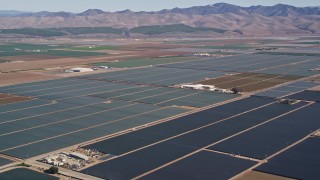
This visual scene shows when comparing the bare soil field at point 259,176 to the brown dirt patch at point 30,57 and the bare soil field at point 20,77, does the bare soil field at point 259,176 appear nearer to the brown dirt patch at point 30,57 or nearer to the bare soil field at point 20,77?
the bare soil field at point 20,77

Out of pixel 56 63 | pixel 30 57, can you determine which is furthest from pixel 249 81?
pixel 30 57

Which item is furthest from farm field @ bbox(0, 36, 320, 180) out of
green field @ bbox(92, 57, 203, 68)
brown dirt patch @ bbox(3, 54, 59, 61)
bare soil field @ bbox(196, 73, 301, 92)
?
brown dirt patch @ bbox(3, 54, 59, 61)

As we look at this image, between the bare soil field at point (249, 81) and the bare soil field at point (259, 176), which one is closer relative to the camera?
the bare soil field at point (259, 176)

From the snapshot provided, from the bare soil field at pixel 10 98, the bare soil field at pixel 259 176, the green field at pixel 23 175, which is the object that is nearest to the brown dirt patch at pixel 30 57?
the bare soil field at pixel 10 98

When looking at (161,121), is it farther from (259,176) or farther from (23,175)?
(23,175)

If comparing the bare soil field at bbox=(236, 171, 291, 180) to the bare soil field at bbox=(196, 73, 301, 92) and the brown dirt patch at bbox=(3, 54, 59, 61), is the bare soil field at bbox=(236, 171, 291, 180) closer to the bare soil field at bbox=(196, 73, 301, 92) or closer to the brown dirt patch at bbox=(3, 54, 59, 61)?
the bare soil field at bbox=(196, 73, 301, 92)

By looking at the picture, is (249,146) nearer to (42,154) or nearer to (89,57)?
(42,154)
